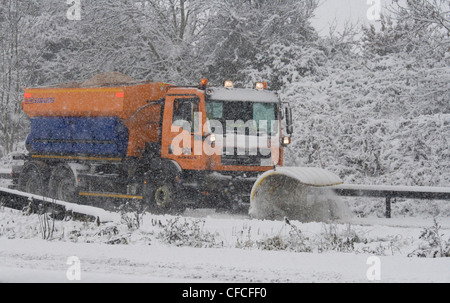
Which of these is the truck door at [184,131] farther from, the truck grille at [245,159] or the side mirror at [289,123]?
the side mirror at [289,123]

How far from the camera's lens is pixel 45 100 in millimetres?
15477

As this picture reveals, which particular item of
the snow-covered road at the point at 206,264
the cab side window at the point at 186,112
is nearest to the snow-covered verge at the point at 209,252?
the snow-covered road at the point at 206,264

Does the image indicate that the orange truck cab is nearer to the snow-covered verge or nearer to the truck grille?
the truck grille

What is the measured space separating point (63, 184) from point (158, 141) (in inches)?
132

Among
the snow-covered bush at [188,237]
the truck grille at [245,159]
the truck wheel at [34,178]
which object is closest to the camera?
the snow-covered bush at [188,237]

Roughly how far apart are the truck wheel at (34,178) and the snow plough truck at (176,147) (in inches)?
25.2

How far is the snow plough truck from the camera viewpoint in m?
12.8

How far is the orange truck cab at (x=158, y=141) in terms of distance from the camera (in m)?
12.9

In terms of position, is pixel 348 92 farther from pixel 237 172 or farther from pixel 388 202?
pixel 237 172

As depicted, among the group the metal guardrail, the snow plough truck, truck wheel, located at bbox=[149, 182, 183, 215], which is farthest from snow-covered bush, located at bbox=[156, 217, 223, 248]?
the metal guardrail

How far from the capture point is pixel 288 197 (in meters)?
11.8

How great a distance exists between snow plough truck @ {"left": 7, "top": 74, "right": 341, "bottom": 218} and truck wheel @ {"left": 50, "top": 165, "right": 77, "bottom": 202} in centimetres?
3

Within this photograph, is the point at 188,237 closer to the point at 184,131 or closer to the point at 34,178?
the point at 184,131
